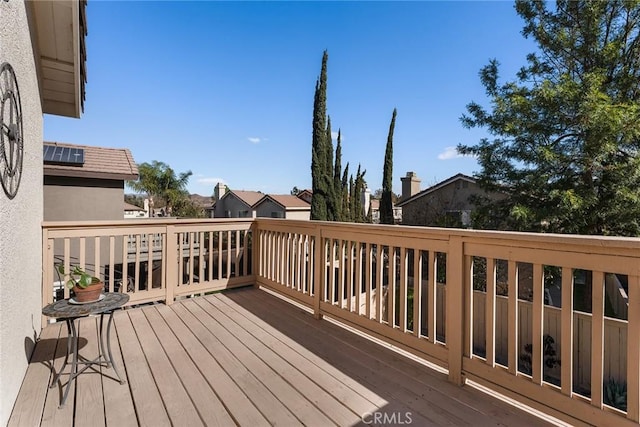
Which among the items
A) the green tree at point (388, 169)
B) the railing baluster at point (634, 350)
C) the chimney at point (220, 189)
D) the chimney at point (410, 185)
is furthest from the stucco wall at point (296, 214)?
the railing baluster at point (634, 350)

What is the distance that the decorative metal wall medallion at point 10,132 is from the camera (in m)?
1.67

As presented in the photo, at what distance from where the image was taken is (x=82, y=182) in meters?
7.76

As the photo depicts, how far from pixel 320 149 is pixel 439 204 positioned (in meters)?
5.58

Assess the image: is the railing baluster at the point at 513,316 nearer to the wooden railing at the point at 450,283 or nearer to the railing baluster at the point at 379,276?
the wooden railing at the point at 450,283

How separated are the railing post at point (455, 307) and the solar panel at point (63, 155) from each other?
8752mm

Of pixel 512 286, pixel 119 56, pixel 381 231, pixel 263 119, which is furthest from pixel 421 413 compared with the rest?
pixel 263 119

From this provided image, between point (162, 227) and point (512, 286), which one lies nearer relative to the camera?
point (512, 286)

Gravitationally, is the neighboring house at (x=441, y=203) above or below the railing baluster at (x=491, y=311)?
above

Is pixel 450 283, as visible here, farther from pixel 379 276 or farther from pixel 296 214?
pixel 296 214

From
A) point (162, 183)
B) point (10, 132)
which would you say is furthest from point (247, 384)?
point (162, 183)

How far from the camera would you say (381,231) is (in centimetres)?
249

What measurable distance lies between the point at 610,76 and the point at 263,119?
14.4m

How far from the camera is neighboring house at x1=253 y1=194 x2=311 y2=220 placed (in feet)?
67.9

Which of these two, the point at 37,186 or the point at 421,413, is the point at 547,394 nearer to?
the point at 421,413
